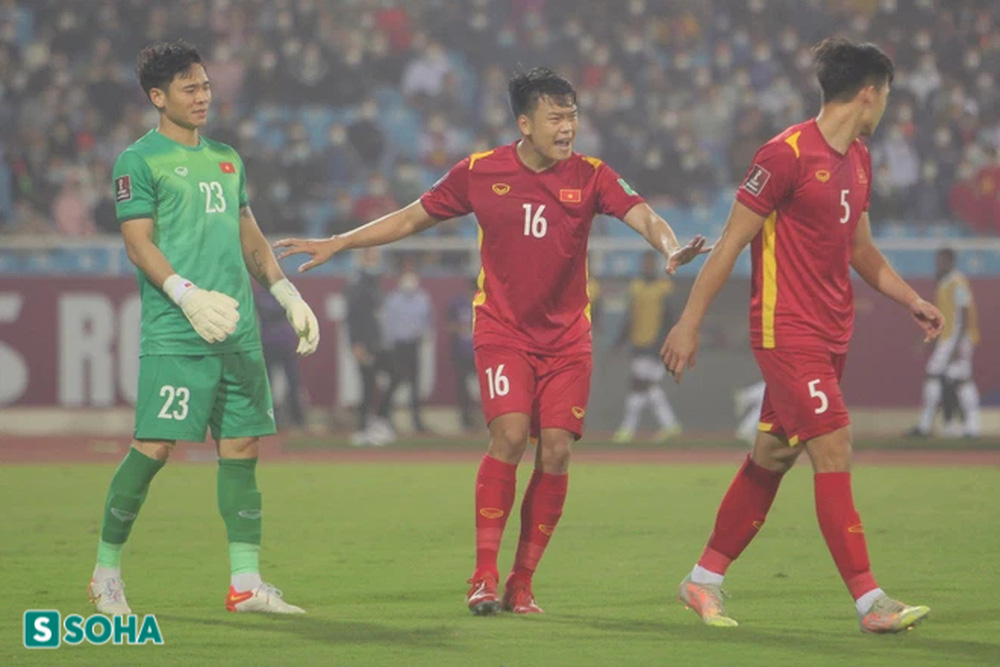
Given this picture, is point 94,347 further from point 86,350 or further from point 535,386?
point 535,386

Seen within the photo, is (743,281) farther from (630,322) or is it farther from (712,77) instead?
(712,77)

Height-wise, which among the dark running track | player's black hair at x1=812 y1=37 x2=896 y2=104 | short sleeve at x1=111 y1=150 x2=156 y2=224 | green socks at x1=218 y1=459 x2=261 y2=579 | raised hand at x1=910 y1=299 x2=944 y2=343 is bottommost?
the dark running track

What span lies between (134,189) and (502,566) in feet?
9.93

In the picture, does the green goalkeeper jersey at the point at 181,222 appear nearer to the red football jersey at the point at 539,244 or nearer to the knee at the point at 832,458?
the red football jersey at the point at 539,244

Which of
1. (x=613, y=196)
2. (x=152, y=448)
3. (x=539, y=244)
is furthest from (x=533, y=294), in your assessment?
(x=152, y=448)

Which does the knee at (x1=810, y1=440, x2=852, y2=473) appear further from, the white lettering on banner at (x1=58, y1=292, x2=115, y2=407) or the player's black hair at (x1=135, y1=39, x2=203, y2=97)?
the white lettering on banner at (x1=58, y1=292, x2=115, y2=407)

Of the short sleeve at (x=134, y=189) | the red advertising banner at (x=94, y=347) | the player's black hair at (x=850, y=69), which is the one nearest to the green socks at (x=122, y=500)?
the short sleeve at (x=134, y=189)

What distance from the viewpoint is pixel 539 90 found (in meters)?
7.76

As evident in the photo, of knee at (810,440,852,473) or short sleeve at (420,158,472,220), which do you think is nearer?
knee at (810,440,852,473)

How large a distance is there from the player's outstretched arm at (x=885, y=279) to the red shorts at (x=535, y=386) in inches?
53.1

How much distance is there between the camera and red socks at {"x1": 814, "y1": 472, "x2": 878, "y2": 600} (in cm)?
684

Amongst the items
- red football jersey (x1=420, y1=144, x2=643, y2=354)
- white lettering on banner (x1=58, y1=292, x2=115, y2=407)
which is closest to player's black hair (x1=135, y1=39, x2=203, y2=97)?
A: red football jersey (x1=420, y1=144, x2=643, y2=354)

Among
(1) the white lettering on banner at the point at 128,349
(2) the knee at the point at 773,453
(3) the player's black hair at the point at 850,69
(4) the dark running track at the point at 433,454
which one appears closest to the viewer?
(3) the player's black hair at the point at 850,69

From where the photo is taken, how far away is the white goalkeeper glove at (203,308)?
7332 millimetres
